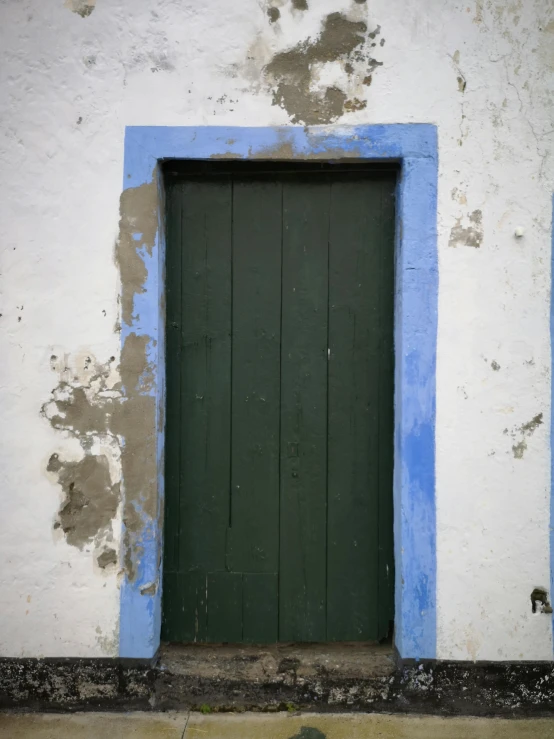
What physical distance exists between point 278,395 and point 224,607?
0.97 m

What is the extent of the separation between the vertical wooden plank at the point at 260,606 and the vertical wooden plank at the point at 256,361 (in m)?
0.17

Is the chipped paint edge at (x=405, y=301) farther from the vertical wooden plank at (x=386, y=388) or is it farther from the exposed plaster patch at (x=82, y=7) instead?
Result: the exposed plaster patch at (x=82, y=7)

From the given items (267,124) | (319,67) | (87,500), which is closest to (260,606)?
(87,500)

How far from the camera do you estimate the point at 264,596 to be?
2.58 metres

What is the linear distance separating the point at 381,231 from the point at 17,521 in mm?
1986

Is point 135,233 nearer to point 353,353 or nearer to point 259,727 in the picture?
point 353,353

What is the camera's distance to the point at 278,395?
8.42ft

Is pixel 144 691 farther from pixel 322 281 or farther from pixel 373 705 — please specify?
pixel 322 281

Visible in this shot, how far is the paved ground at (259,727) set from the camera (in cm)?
228

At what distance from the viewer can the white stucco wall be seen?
2.39 metres

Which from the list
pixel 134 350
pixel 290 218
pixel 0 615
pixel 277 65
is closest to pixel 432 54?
pixel 277 65

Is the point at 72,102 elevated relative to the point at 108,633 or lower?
elevated

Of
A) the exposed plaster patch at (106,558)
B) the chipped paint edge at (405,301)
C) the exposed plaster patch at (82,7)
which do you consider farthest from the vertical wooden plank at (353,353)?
the exposed plaster patch at (82,7)

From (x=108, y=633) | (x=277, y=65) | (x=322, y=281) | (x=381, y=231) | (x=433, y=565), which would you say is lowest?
(x=108, y=633)
